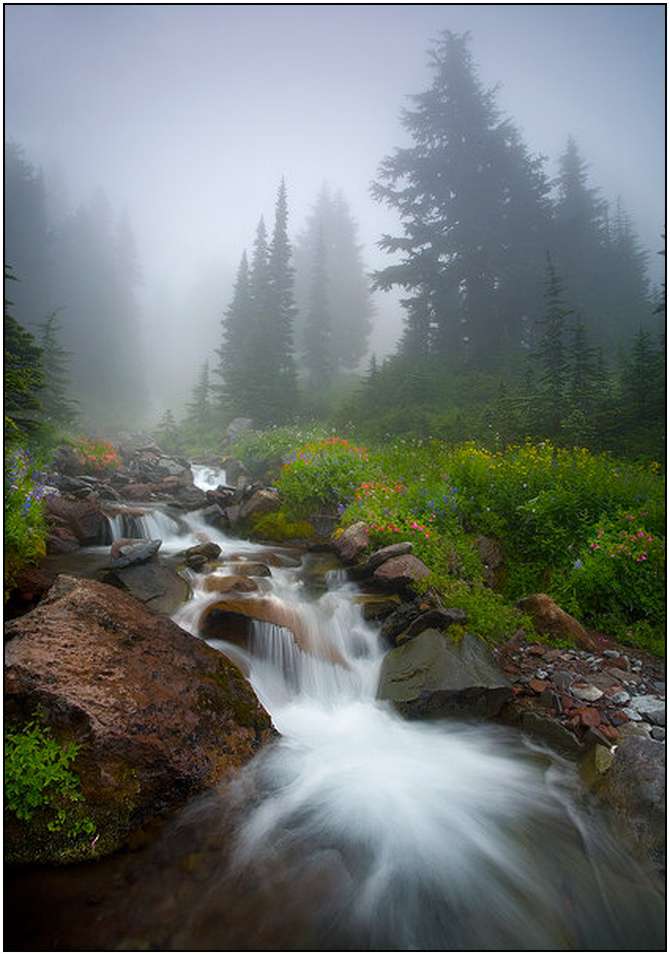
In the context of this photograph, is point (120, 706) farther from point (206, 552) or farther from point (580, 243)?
point (580, 243)

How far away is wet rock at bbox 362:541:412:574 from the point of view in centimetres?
603

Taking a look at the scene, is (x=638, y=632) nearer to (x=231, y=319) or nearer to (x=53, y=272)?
(x=231, y=319)

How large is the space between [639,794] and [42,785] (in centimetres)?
392

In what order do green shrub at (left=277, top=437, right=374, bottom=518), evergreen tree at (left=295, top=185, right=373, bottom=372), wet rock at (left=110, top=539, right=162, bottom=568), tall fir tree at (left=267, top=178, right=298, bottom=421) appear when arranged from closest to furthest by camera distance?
wet rock at (left=110, top=539, right=162, bottom=568) → green shrub at (left=277, top=437, right=374, bottom=518) → tall fir tree at (left=267, top=178, right=298, bottom=421) → evergreen tree at (left=295, top=185, right=373, bottom=372)

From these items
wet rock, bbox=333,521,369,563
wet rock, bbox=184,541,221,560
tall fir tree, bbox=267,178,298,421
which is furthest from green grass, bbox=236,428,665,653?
tall fir tree, bbox=267,178,298,421

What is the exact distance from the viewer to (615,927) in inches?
92.9

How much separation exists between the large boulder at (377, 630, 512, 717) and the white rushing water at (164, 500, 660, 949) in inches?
6.5

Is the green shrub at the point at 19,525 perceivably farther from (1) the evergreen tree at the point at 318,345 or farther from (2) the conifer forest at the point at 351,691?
(1) the evergreen tree at the point at 318,345

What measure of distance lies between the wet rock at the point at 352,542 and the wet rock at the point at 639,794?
4.08 metres

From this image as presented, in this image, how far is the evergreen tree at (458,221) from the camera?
2067 centimetres

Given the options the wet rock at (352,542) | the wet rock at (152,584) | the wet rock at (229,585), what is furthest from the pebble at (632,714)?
the wet rock at (152,584)

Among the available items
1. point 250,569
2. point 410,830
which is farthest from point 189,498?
point 410,830

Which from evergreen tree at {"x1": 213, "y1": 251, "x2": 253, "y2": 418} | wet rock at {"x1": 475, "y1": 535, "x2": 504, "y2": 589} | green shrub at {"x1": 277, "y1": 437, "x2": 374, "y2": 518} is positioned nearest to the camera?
wet rock at {"x1": 475, "y1": 535, "x2": 504, "y2": 589}

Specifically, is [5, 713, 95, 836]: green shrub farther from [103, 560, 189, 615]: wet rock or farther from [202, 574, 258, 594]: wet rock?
[202, 574, 258, 594]: wet rock
